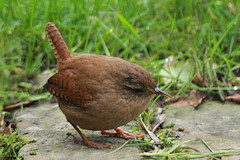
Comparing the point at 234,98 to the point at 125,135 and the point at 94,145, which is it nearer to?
the point at 125,135

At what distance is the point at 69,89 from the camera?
10.2ft

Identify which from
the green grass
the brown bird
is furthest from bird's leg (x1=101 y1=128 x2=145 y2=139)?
the green grass

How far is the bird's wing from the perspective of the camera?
297 cm

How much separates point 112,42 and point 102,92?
2.18 metres

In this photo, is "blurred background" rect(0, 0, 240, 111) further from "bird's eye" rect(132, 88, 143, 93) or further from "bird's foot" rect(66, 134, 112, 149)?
"bird's foot" rect(66, 134, 112, 149)

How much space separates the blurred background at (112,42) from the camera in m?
4.43

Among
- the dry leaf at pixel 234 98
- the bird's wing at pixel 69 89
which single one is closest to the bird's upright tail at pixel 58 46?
the bird's wing at pixel 69 89

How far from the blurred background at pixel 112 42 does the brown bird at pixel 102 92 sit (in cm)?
125

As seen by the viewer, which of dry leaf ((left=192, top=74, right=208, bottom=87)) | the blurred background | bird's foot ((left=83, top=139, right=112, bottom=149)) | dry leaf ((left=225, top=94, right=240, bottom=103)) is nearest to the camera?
bird's foot ((left=83, top=139, right=112, bottom=149))

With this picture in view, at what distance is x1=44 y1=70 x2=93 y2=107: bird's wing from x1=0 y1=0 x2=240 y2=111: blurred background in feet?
4.12

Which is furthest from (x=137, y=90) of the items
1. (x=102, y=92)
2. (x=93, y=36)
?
(x=93, y=36)

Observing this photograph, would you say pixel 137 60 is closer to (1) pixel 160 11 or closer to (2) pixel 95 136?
(1) pixel 160 11

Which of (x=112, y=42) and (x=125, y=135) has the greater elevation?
(x=112, y=42)

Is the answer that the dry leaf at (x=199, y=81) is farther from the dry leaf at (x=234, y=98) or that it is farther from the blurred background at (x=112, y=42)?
the dry leaf at (x=234, y=98)
